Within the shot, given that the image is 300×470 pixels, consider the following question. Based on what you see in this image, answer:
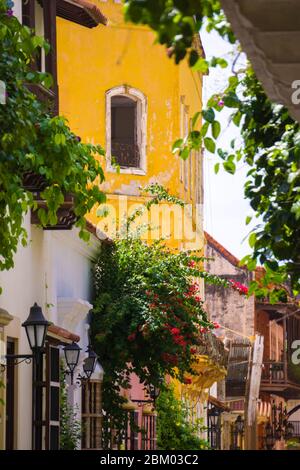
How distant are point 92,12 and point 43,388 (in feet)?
20.2

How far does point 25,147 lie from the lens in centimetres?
1163

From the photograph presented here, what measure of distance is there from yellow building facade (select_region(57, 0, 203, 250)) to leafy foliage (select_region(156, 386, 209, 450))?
6701 millimetres

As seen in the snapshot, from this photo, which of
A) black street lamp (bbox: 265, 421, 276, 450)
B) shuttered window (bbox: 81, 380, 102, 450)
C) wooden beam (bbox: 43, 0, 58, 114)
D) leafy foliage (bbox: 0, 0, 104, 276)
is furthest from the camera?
black street lamp (bbox: 265, 421, 276, 450)

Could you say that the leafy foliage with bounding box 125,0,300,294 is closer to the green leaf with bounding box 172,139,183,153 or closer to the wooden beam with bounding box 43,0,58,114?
the green leaf with bounding box 172,139,183,153

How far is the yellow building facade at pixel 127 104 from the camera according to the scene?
30.1 metres

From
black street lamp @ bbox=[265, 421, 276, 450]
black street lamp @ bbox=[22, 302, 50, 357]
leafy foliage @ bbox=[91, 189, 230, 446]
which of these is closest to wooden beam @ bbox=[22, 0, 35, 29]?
black street lamp @ bbox=[22, 302, 50, 357]

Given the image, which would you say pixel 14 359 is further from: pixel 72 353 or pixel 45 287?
pixel 45 287

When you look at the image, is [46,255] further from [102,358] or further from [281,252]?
[281,252]

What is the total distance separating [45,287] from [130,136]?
1391 centimetres

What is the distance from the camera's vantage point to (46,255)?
18203mm

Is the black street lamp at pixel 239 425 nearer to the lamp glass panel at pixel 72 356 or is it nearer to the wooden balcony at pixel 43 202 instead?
the lamp glass panel at pixel 72 356

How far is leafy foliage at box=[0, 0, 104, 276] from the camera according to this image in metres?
11.1

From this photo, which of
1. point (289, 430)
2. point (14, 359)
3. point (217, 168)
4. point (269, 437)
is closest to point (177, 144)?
point (217, 168)

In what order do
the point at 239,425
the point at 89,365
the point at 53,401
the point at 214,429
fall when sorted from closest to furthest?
1. the point at 53,401
2. the point at 89,365
3. the point at 214,429
4. the point at 239,425
